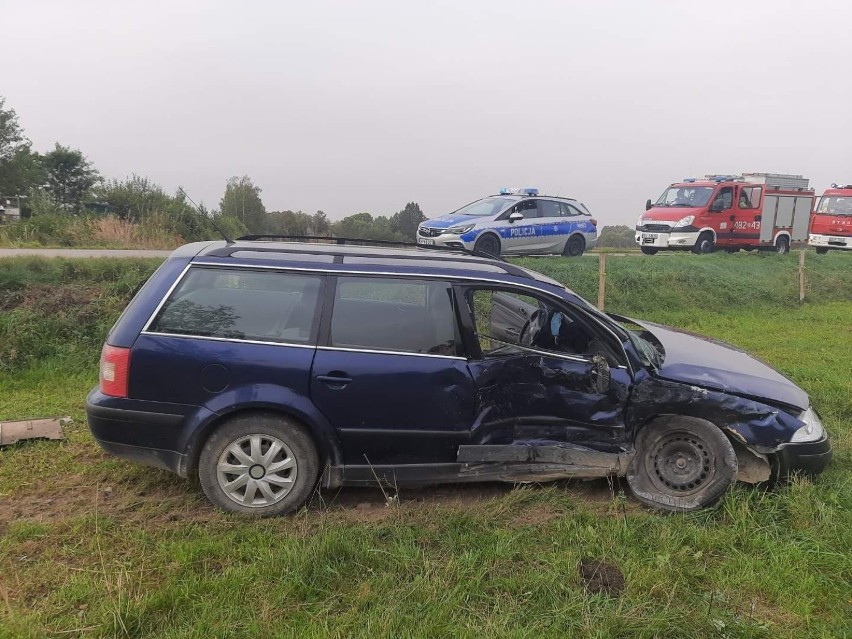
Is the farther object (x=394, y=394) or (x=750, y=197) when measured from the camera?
(x=750, y=197)

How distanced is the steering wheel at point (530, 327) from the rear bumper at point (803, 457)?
64.9 inches

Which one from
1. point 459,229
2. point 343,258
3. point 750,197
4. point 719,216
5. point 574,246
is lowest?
point 343,258

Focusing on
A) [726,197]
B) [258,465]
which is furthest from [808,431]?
[726,197]

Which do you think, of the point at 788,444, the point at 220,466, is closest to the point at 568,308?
the point at 788,444

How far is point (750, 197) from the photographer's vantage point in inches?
733

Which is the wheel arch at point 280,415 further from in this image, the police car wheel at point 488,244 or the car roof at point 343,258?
the police car wheel at point 488,244

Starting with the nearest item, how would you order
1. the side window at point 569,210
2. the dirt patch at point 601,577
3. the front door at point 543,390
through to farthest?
the dirt patch at point 601,577, the front door at point 543,390, the side window at point 569,210

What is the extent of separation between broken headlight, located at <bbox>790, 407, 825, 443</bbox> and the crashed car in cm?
1

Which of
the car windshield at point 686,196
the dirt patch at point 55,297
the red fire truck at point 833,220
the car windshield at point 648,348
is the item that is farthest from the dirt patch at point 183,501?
the red fire truck at point 833,220

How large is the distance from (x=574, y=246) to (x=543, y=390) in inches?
463

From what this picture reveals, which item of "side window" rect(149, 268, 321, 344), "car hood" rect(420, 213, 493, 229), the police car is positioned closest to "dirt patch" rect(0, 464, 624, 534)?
"side window" rect(149, 268, 321, 344)

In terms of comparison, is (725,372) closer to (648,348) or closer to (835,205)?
(648,348)

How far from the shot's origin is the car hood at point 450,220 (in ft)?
41.3

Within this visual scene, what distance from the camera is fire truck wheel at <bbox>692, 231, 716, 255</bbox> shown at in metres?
17.5
